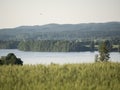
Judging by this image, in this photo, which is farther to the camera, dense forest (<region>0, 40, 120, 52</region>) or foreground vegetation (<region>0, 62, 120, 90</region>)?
dense forest (<region>0, 40, 120, 52</region>)

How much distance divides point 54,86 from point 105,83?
1653 mm

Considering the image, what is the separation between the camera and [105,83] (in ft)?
36.0

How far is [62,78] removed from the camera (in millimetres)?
11570

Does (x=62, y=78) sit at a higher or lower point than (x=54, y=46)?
higher

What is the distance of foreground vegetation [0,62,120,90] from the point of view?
10305mm

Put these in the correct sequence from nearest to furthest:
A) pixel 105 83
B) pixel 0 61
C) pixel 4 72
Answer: pixel 105 83 < pixel 4 72 < pixel 0 61

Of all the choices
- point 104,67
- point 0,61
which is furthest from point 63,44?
point 104,67

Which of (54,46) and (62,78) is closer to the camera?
(62,78)

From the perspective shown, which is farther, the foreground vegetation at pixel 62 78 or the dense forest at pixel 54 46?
the dense forest at pixel 54 46

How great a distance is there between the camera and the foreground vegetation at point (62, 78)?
33.8ft

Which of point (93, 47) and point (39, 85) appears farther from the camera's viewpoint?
point (93, 47)

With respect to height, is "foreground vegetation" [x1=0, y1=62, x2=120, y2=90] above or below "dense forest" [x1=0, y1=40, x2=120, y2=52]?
above

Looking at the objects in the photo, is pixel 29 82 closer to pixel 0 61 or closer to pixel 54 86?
pixel 54 86

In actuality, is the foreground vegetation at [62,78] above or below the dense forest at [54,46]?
above
